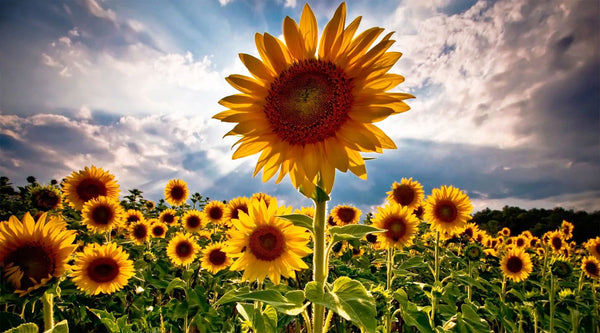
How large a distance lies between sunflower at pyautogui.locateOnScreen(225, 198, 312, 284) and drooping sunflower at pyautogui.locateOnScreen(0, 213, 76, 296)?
3.61 ft

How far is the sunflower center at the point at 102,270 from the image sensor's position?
3.78 meters

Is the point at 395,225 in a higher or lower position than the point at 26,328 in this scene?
higher

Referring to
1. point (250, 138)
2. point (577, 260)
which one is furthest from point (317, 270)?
point (577, 260)

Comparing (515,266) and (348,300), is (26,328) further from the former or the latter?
(515,266)

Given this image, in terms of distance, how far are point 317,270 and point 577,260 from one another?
11287mm

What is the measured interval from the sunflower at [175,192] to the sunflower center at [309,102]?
803 cm

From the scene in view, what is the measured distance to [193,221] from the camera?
731 cm

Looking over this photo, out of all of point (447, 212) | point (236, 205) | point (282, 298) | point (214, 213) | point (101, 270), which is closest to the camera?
point (282, 298)

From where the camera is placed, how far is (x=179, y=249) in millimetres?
5543

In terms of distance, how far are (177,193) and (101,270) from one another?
5456 millimetres

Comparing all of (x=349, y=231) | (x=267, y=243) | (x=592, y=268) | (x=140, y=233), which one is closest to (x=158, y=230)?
(x=140, y=233)

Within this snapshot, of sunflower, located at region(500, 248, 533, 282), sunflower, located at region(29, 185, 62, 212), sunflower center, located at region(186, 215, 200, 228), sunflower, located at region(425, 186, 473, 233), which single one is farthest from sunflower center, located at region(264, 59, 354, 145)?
sunflower center, located at region(186, 215, 200, 228)

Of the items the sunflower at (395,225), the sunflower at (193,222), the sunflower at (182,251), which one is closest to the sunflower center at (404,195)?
the sunflower at (395,225)

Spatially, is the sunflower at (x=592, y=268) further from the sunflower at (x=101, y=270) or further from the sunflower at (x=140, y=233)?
the sunflower at (x=140, y=233)
